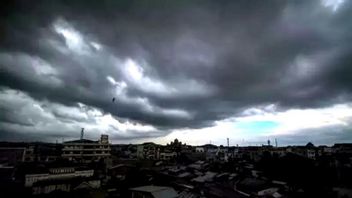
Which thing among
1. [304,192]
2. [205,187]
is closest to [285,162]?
[304,192]

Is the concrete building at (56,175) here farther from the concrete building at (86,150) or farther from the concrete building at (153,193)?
the concrete building at (86,150)

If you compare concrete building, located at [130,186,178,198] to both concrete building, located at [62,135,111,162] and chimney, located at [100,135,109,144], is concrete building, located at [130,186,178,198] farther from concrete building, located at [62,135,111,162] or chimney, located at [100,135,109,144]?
chimney, located at [100,135,109,144]

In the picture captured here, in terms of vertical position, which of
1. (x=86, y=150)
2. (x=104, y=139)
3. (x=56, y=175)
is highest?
(x=104, y=139)

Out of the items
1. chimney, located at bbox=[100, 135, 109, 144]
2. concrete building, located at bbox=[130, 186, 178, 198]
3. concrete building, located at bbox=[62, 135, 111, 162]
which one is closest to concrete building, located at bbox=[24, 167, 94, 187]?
concrete building, located at bbox=[130, 186, 178, 198]

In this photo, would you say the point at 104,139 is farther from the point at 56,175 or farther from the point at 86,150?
the point at 56,175

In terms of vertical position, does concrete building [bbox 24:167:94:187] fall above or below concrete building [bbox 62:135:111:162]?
below

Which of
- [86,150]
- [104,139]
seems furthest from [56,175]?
[104,139]

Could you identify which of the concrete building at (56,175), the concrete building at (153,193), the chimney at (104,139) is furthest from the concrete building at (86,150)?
the concrete building at (153,193)

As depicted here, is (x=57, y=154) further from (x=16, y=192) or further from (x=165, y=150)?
(x=16, y=192)
